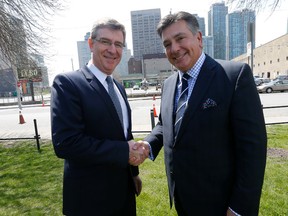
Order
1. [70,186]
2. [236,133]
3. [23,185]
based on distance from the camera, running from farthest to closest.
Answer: [23,185], [70,186], [236,133]

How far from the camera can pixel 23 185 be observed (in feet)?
16.3

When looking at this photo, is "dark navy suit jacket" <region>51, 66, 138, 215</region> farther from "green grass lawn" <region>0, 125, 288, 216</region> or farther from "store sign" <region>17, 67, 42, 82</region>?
"store sign" <region>17, 67, 42, 82</region>

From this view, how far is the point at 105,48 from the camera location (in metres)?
2.26

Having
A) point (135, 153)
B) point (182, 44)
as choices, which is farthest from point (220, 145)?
point (182, 44)

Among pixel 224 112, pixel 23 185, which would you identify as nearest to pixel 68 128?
pixel 224 112

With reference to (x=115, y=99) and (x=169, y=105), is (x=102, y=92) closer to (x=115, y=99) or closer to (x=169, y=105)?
(x=115, y=99)

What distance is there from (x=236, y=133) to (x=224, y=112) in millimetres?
184

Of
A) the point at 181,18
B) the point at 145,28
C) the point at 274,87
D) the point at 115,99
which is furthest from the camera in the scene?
the point at 145,28

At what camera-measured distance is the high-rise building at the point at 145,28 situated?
26719 mm

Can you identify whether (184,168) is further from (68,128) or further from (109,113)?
(68,128)

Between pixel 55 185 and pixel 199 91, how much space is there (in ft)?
13.1

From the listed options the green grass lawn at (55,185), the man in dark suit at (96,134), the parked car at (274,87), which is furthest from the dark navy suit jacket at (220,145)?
the parked car at (274,87)

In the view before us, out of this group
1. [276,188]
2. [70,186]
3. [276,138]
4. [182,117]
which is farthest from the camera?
[276,138]

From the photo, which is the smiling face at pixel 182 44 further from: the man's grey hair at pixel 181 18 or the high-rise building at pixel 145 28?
the high-rise building at pixel 145 28
